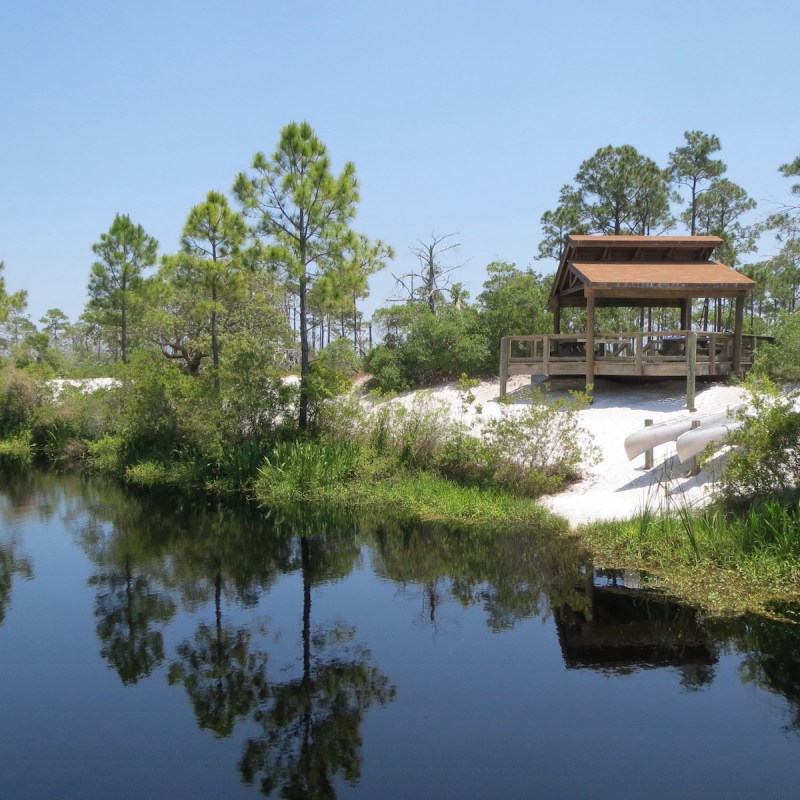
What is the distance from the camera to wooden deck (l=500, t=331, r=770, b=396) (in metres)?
20.2

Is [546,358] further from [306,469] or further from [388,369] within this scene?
[306,469]

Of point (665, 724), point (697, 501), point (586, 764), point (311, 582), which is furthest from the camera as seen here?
point (697, 501)

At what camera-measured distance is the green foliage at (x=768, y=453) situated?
408 inches

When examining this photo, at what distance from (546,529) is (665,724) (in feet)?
20.3

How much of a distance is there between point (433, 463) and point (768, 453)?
744 cm

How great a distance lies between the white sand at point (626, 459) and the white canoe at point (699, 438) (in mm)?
351

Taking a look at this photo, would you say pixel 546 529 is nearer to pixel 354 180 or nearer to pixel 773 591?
pixel 773 591

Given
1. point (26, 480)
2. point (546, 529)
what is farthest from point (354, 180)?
point (26, 480)

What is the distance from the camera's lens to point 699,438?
13.0 meters

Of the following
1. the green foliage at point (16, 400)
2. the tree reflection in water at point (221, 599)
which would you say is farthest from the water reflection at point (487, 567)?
the green foliage at point (16, 400)

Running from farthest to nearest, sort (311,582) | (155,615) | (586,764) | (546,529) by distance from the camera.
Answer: (546,529), (311,582), (155,615), (586,764)

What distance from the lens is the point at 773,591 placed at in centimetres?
894

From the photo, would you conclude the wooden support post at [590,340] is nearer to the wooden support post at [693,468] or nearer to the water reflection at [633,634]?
the wooden support post at [693,468]

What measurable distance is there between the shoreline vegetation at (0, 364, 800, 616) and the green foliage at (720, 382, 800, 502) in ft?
0.06
